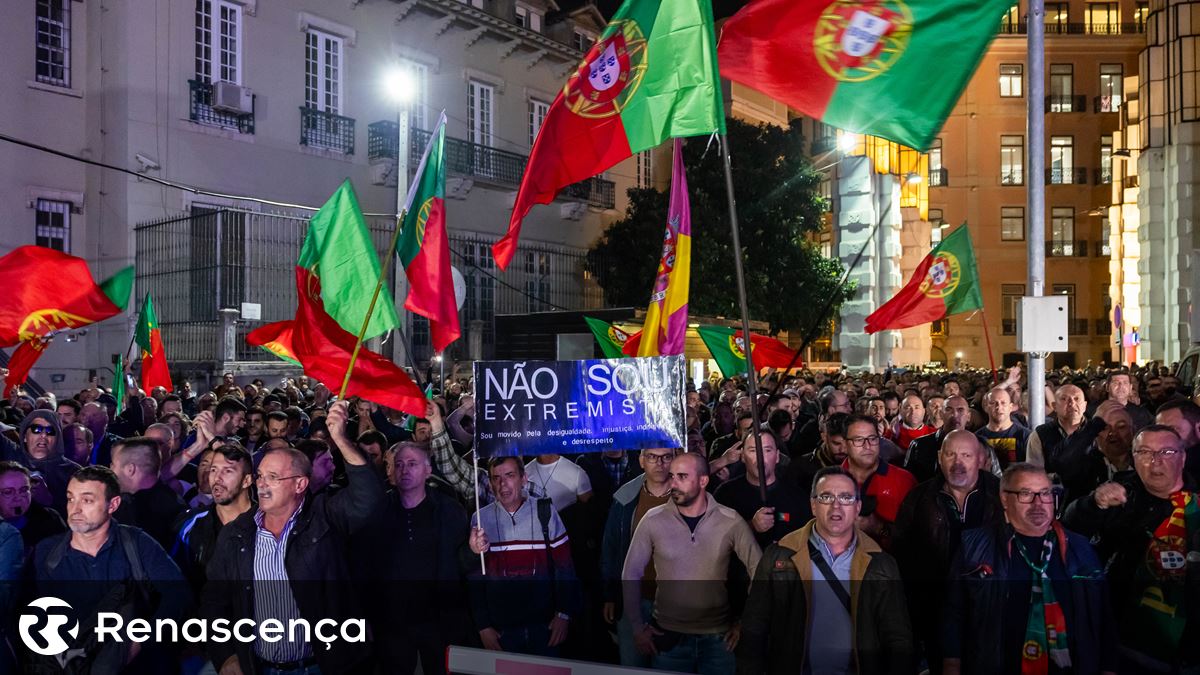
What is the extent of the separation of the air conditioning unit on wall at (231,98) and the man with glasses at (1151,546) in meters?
20.0

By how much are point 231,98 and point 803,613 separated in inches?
790

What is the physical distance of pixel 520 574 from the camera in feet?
20.1

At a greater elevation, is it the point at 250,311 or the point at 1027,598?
the point at 250,311

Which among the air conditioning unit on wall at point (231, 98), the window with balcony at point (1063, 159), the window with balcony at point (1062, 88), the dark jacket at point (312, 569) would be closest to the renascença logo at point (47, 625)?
the dark jacket at point (312, 569)

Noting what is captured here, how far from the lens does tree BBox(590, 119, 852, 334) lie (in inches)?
1214

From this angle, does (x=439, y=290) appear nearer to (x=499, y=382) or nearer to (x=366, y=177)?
(x=499, y=382)

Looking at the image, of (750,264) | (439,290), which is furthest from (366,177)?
(439,290)

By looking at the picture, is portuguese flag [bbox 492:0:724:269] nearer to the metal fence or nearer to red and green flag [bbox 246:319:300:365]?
red and green flag [bbox 246:319:300:365]

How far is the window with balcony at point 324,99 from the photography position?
24562mm

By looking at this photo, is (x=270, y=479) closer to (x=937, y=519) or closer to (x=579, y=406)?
(x=579, y=406)

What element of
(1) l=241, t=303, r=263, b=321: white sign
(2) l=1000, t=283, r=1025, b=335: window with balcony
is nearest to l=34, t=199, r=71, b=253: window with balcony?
(1) l=241, t=303, r=263, b=321: white sign

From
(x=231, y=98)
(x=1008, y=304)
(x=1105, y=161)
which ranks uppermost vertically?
(x=1105, y=161)

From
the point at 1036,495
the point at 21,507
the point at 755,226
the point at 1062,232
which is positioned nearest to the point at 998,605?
the point at 1036,495

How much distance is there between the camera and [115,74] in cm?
2075
